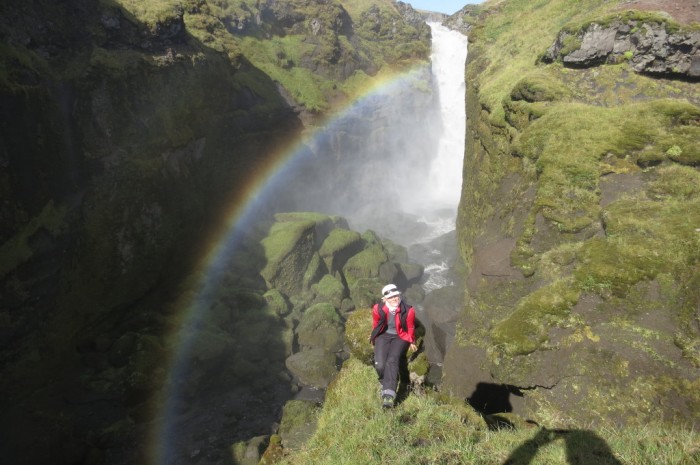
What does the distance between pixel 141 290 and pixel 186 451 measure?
36.1 feet

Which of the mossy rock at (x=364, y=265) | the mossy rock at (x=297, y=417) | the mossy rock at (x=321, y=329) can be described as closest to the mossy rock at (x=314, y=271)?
the mossy rock at (x=364, y=265)

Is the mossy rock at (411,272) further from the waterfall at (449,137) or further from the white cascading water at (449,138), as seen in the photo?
the waterfall at (449,137)

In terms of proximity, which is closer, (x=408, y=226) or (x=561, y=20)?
(x=561, y=20)

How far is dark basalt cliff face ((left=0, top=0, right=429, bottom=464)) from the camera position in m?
17.2

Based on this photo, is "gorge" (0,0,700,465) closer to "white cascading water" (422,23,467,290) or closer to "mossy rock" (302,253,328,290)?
"mossy rock" (302,253,328,290)

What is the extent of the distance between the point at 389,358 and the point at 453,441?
6.24 feet

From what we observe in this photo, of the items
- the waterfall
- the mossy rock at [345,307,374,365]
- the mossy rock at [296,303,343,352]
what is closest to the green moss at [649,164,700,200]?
the mossy rock at [345,307,374,365]

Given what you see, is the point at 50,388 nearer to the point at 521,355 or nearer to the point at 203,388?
the point at 203,388

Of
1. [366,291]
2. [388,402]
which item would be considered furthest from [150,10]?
[388,402]

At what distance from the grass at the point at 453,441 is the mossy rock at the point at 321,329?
16.4 m

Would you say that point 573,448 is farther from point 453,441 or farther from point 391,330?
point 391,330

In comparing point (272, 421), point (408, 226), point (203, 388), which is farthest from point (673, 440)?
point (408, 226)

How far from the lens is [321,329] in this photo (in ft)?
80.5

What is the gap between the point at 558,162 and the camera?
46.5ft
